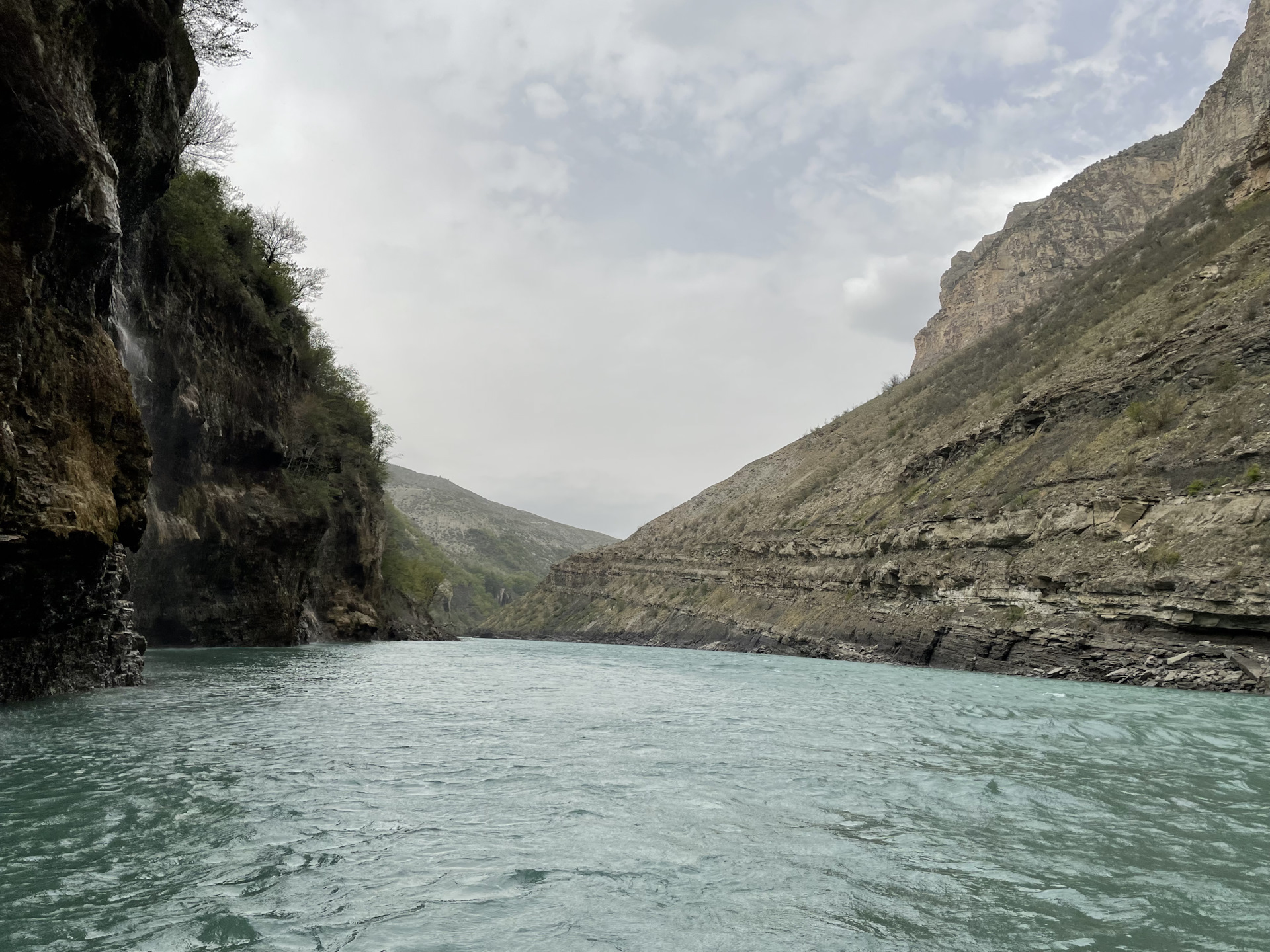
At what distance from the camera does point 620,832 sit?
21.9ft

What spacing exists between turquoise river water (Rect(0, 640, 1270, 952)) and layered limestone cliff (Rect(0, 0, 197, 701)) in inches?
71.2

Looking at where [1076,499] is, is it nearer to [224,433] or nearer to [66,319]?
[66,319]

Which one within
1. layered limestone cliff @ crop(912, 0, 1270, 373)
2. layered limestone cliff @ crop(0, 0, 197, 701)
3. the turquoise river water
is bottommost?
the turquoise river water

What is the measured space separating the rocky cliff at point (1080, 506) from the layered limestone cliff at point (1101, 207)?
2376 cm

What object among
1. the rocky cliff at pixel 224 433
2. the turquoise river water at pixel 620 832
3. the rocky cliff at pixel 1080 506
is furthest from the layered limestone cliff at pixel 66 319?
the rocky cliff at pixel 1080 506

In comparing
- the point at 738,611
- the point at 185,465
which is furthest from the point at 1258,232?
the point at 185,465

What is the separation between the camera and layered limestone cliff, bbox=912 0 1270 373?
62.1 m

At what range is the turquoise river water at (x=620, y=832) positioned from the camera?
4.62 meters

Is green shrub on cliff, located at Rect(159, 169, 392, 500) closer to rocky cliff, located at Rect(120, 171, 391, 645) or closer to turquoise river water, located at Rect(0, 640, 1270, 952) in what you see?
rocky cliff, located at Rect(120, 171, 391, 645)

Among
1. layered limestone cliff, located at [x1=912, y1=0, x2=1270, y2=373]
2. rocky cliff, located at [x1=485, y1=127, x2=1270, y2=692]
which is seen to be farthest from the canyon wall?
layered limestone cliff, located at [x1=912, y1=0, x2=1270, y2=373]

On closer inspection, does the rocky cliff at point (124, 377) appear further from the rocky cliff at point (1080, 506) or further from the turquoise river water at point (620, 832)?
the rocky cliff at point (1080, 506)

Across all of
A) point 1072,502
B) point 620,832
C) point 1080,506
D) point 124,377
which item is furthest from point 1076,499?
point 124,377

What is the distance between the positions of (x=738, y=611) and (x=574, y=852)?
50484 millimetres

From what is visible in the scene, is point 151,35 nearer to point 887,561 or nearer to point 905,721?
point 905,721
